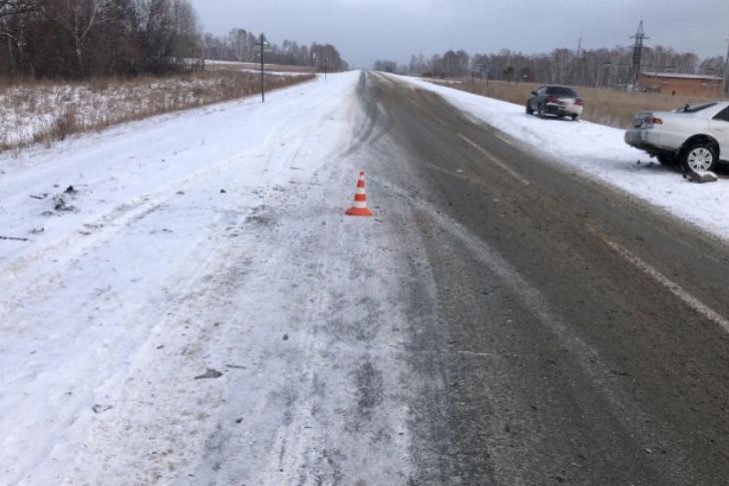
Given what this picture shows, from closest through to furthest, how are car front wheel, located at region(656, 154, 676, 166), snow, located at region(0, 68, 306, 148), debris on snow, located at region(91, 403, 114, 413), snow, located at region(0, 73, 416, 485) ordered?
snow, located at region(0, 73, 416, 485), debris on snow, located at region(91, 403, 114, 413), car front wheel, located at region(656, 154, 676, 166), snow, located at region(0, 68, 306, 148)

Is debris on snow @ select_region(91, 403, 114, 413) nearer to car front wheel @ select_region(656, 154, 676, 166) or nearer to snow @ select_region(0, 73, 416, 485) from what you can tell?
snow @ select_region(0, 73, 416, 485)

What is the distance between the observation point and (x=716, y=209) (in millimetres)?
9891

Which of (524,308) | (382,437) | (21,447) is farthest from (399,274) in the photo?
(21,447)

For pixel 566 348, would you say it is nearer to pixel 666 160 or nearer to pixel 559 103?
pixel 666 160

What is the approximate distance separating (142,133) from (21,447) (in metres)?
13.6

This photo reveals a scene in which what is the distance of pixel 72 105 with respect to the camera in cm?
2339

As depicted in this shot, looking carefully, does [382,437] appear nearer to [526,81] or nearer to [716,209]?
[716,209]

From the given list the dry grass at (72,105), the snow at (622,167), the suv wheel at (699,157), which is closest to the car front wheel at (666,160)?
the snow at (622,167)

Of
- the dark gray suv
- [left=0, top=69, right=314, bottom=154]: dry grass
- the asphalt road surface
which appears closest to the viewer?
the asphalt road surface

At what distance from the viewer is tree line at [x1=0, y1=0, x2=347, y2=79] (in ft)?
123

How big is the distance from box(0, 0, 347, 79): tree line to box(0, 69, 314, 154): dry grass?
5.94 metres

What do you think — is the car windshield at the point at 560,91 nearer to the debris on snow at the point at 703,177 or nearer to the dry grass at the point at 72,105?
the dry grass at the point at 72,105

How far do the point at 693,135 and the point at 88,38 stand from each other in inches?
1642

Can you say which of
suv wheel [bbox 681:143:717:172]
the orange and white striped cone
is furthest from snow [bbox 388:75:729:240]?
the orange and white striped cone
